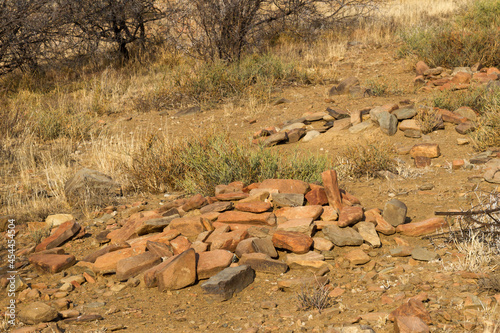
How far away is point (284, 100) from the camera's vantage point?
29.7 feet

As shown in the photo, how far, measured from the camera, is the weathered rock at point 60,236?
14.4ft

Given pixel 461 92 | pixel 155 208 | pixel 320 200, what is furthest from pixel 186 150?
pixel 461 92

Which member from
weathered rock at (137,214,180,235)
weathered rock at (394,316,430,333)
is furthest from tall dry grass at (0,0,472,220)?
weathered rock at (394,316,430,333)

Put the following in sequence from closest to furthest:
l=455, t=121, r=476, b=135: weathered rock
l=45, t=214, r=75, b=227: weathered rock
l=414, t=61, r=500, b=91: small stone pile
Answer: l=45, t=214, r=75, b=227: weathered rock < l=455, t=121, r=476, b=135: weathered rock < l=414, t=61, r=500, b=91: small stone pile

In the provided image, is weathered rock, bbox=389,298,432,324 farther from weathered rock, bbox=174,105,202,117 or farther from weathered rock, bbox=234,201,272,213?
weathered rock, bbox=174,105,202,117

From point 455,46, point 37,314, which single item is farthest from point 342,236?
point 455,46

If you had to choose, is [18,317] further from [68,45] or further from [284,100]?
[68,45]

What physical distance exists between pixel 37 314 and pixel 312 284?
1822mm

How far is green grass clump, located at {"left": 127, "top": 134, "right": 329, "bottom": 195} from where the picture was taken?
204 inches

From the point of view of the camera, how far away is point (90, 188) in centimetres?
540

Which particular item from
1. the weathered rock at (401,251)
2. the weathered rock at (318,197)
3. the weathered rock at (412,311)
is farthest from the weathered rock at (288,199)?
the weathered rock at (412,311)

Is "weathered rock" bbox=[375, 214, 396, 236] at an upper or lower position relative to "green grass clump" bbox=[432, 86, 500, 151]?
lower

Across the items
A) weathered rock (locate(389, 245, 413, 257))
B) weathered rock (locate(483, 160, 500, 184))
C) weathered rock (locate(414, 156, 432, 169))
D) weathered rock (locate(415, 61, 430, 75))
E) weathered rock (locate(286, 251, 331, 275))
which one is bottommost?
weathered rock (locate(414, 156, 432, 169))

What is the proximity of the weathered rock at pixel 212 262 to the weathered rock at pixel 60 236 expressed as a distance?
1584mm
